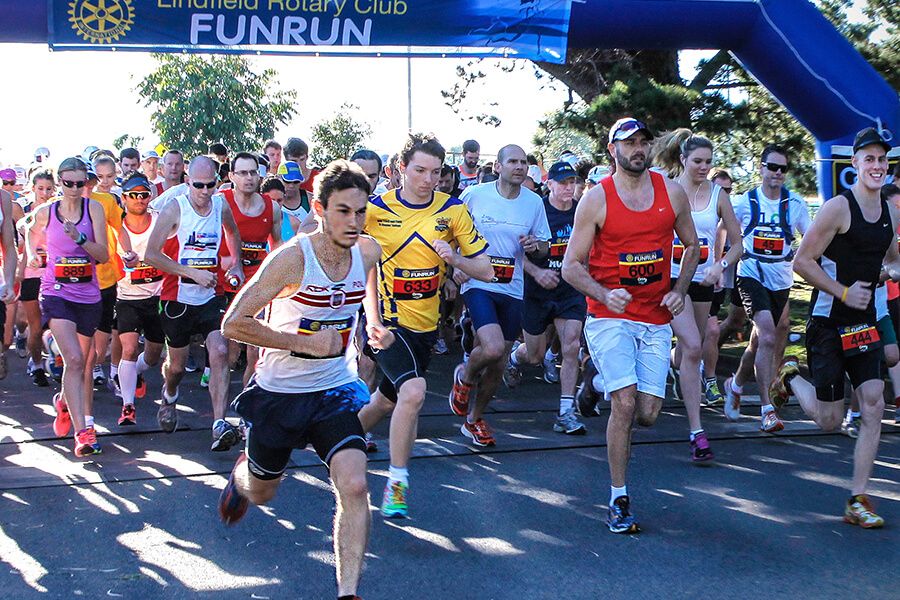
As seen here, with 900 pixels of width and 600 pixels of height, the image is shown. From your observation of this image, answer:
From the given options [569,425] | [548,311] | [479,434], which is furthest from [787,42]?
[479,434]

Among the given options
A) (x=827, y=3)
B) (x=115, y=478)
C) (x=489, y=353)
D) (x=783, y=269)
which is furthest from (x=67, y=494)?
(x=827, y=3)

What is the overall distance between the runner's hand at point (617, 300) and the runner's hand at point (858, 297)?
4.00 feet

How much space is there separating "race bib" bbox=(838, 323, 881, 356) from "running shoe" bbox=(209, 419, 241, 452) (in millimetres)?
3945

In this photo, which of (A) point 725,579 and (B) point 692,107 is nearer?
(A) point 725,579

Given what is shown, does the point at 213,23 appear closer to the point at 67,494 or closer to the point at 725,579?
the point at 67,494

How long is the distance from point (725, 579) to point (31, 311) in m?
7.93

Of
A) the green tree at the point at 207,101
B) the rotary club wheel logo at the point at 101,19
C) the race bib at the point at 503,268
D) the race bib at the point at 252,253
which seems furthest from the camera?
the green tree at the point at 207,101

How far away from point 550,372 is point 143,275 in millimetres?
4091

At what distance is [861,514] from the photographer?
5730 mm

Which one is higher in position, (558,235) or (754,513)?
(558,235)

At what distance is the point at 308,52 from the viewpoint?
11.4m

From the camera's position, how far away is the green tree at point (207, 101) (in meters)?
34.8

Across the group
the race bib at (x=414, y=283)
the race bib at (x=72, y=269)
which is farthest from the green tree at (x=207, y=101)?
the race bib at (x=414, y=283)

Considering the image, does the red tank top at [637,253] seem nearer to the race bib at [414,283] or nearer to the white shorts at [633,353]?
the white shorts at [633,353]
